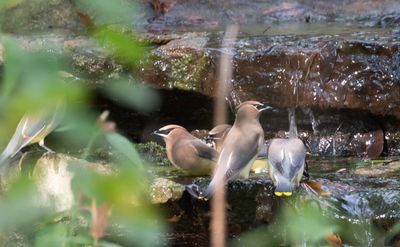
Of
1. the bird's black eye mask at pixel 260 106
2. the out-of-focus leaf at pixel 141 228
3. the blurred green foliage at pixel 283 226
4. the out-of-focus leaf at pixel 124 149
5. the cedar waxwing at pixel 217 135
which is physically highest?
the out-of-focus leaf at pixel 124 149

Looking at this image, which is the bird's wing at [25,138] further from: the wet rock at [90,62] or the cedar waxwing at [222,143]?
the cedar waxwing at [222,143]

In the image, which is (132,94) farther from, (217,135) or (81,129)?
(217,135)

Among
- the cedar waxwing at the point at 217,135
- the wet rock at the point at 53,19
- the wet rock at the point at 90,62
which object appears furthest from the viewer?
the wet rock at the point at 53,19

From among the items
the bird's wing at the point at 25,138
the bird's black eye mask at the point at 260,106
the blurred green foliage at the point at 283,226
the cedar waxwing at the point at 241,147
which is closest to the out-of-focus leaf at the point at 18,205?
the blurred green foliage at the point at 283,226

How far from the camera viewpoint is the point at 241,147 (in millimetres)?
5965

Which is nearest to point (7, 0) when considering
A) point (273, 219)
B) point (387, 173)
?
point (273, 219)

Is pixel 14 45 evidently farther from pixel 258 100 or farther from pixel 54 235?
pixel 258 100

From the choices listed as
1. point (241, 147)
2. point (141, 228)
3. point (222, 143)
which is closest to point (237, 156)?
point (241, 147)

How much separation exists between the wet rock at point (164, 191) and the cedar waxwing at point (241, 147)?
156 mm

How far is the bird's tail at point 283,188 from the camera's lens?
5336mm

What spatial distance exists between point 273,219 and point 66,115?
3.99m

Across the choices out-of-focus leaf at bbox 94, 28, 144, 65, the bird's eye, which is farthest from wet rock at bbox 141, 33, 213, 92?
out-of-focus leaf at bbox 94, 28, 144, 65

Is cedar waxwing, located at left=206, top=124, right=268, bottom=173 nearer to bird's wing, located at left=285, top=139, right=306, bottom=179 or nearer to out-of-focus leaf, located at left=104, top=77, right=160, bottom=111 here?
bird's wing, located at left=285, top=139, right=306, bottom=179

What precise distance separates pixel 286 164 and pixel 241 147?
18.7 inches
